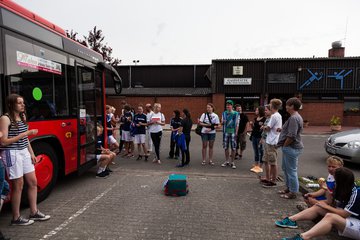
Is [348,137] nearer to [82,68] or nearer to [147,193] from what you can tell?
[147,193]

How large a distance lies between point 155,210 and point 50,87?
9.06ft

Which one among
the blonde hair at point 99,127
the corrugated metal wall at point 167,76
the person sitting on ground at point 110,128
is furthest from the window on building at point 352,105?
the blonde hair at point 99,127

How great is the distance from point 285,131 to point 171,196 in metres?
2.40

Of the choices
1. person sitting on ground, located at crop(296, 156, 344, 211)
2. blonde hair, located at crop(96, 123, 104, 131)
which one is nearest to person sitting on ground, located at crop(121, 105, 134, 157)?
blonde hair, located at crop(96, 123, 104, 131)

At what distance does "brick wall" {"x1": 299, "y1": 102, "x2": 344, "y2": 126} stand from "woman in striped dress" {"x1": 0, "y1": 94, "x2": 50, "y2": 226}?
66.3ft

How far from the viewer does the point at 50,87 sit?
13.4 ft

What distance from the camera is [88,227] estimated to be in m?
3.28

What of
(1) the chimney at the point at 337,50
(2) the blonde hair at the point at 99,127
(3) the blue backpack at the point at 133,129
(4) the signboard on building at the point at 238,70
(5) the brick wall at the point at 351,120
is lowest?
(5) the brick wall at the point at 351,120

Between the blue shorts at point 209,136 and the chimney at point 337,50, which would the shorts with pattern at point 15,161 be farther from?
the chimney at point 337,50

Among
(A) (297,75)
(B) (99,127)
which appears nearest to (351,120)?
(A) (297,75)

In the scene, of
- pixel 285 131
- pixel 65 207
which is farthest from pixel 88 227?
pixel 285 131

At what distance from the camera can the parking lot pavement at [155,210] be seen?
10.3ft

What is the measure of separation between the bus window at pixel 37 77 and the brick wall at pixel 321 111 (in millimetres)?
19397

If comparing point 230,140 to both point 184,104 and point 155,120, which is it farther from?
point 184,104
